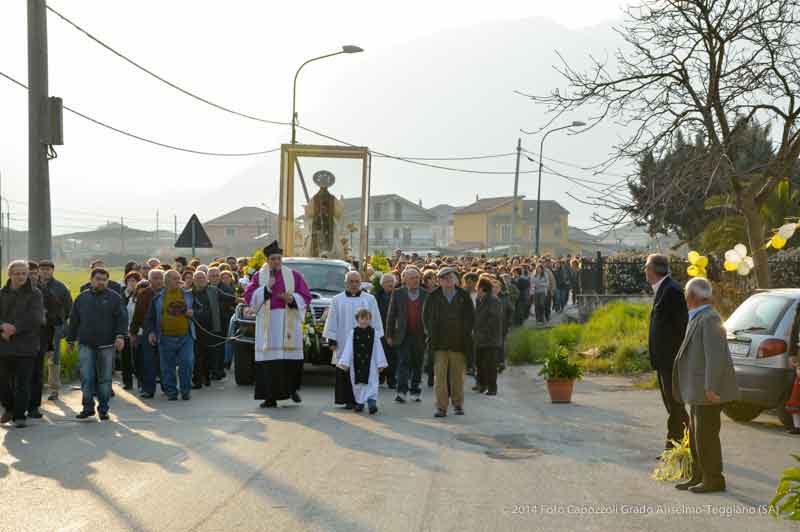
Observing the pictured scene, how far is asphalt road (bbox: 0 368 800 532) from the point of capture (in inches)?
327

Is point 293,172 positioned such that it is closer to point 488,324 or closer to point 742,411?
point 488,324

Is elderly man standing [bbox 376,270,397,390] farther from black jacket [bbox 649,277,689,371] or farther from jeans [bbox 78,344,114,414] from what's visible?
black jacket [bbox 649,277,689,371]

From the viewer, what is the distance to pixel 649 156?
1842 cm

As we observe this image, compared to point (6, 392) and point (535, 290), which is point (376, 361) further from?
point (535, 290)

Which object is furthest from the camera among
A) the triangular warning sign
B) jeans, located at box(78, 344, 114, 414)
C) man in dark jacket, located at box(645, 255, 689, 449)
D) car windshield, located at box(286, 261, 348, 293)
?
the triangular warning sign

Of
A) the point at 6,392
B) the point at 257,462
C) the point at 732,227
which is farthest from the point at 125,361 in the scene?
the point at 732,227

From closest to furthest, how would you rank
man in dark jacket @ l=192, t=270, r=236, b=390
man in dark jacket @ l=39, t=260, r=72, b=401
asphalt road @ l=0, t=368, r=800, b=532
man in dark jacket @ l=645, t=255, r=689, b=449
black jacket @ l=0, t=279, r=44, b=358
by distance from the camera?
asphalt road @ l=0, t=368, r=800, b=532 → man in dark jacket @ l=645, t=255, r=689, b=449 → black jacket @ l=0, t=279, r=44, b=358 → man in dark jacket @ l=39, t=260, r=72, b=401 → man in dark jacket @ l=192, t=270, r=236, b=390

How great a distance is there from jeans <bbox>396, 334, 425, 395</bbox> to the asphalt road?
928 mm

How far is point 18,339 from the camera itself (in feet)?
43.9

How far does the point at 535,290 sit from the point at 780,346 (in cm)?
2111

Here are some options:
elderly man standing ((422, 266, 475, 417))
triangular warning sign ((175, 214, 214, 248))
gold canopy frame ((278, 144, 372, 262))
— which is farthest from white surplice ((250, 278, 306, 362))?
triangular warning sign ((175, 214, 214, 248))

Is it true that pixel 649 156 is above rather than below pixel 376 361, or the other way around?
above

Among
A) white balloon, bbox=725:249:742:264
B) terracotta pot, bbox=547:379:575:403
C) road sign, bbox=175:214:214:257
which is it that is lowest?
terracotta pot, bbox=547:379:575:403

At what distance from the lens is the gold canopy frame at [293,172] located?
82.2 feet
